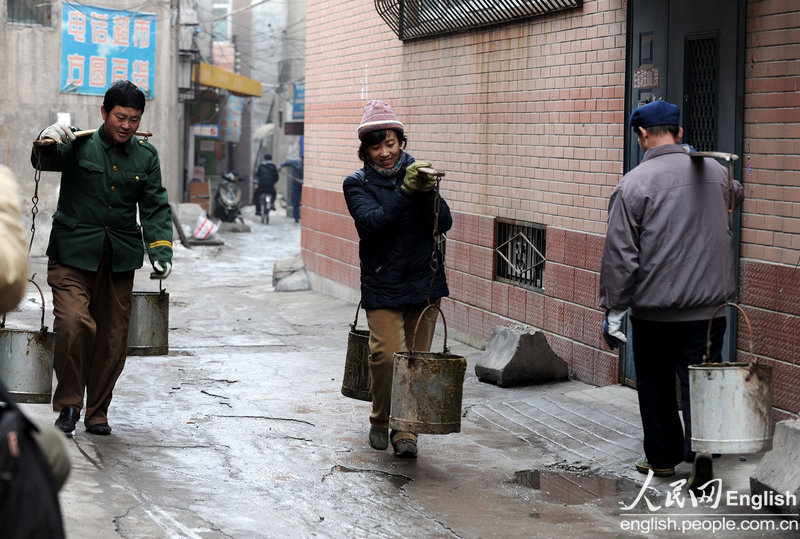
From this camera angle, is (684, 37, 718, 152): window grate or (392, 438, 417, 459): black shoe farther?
(684, 37, 718, 152): window grate

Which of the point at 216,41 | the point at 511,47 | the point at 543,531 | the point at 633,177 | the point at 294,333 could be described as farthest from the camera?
the point at 216,41

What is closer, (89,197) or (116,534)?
(116,534)

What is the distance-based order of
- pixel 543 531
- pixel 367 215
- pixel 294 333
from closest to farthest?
pixel 543 531 → pixel 367 215 → pixel 294 333

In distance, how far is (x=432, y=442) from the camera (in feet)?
21.8

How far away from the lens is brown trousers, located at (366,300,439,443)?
6.05 m

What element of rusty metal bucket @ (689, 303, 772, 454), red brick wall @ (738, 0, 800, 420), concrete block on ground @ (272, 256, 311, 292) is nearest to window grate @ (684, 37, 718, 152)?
red brick wall @ (738, 0, 800, 420)

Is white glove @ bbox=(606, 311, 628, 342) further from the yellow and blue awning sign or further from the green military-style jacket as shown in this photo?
the yellow and blue awning sign

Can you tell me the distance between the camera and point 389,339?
6.05 m

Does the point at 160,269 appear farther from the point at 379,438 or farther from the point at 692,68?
the point at 692,68

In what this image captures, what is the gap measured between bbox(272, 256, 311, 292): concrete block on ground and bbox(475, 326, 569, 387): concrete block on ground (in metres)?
6.72

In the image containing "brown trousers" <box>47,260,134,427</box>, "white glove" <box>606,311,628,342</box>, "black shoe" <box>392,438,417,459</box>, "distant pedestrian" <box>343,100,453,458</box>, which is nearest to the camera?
"white glove" <box>606,311,628,342</box>

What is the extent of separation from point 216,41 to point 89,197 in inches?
1565

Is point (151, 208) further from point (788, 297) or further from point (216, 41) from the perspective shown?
point (216, 41)

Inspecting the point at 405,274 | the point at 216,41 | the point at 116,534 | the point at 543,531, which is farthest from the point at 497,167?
the point at 216,41
